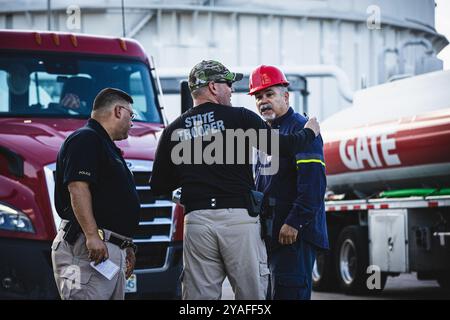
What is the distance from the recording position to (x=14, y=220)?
8508 millimetres

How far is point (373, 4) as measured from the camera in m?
38.2

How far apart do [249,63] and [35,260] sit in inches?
1011

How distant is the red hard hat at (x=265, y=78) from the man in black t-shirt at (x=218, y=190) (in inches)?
38.0

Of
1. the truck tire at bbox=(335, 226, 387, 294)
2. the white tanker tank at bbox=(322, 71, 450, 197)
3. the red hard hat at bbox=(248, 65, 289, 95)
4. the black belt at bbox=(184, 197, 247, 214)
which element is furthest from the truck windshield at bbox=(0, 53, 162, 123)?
the truck tire at bbox=(335, 226, 387, 294)

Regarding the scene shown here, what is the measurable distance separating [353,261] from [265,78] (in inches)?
332

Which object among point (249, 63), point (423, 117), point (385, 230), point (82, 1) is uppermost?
point (82, 1)

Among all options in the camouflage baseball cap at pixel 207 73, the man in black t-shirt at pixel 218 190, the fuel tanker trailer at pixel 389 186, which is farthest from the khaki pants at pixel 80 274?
the fuel tanker trailer at pixel 389 186

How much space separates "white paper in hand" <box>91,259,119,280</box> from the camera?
6297 millimetres

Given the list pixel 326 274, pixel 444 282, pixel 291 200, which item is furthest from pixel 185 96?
pixel 326 274

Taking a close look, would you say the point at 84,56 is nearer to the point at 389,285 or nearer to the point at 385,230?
the point at 385,230

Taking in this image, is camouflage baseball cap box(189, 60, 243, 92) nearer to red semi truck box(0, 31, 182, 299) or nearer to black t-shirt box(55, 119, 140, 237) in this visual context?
black t-shirt box(55, 119, 140, 237)

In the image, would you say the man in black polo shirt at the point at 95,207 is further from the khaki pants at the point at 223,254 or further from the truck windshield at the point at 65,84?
the truck windshield at the point at 65,84
